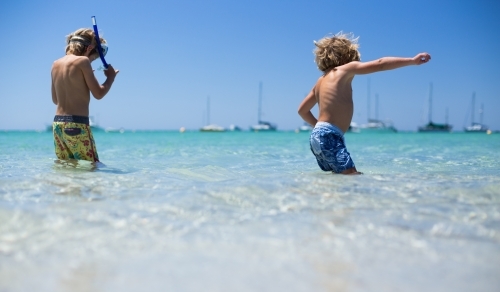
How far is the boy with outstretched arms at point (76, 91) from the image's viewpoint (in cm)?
426

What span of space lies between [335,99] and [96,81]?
100 inches

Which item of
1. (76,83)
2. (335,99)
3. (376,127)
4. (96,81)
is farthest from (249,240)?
(376,127)

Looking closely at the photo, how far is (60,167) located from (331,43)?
10.7ft

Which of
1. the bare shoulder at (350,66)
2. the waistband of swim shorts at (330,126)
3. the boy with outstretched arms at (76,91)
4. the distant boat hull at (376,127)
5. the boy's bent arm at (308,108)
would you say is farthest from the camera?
the distant boat hull at (376,127)

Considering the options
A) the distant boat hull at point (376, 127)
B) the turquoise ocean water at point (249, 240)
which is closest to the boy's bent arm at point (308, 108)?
the turquoise ocean water at point (249, 240)

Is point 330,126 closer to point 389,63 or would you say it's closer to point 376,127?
point 389,63

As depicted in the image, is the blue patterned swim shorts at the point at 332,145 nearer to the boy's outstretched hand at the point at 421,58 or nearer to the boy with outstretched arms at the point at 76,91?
the boy's outstretched hand at the point at 421,58

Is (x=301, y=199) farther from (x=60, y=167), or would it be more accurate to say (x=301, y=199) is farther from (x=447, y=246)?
(x=60, y=167)

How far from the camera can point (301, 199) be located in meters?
2.68

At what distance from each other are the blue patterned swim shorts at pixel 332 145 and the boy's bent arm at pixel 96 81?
7.55 feet

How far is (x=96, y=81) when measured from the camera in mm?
4262

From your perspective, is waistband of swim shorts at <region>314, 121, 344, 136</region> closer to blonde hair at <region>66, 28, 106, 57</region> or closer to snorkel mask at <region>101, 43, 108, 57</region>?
snorkel mask at <region>101, 43, 108, 57</region>

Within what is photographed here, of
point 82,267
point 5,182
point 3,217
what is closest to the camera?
point 82,267

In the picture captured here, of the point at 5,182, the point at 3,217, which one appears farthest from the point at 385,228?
the point at 5,182
